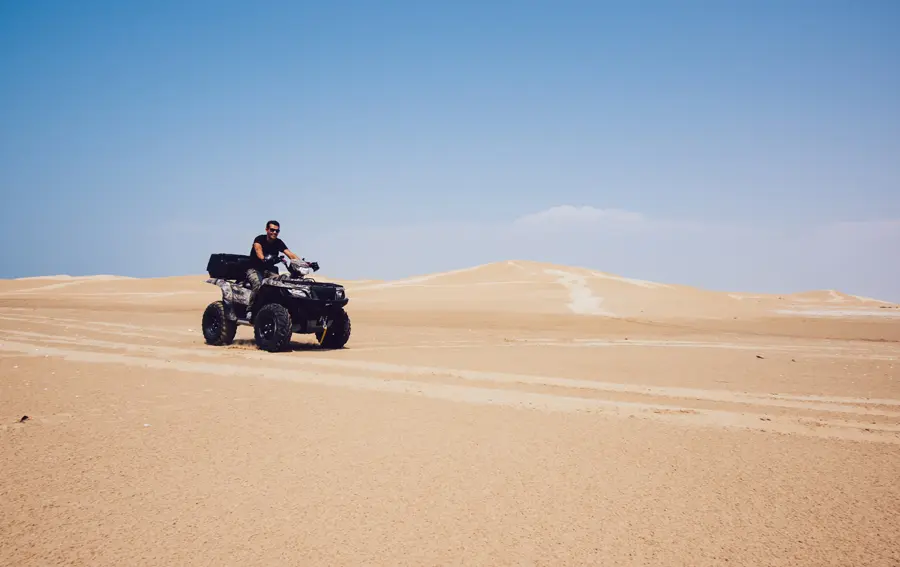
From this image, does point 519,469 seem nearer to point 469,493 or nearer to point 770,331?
point 469,493

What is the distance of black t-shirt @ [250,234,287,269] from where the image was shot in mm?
12555

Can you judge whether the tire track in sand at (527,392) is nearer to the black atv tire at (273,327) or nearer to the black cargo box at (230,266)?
the black atv tire at (273,327)

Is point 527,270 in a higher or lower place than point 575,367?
higher

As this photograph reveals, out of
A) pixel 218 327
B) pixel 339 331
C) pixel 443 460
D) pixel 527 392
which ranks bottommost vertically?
pixel 443 460

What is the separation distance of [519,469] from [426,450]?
836mm

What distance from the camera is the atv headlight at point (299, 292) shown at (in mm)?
11778

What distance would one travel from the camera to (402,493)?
3742 mm

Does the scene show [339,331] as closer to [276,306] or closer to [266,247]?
[276,306]

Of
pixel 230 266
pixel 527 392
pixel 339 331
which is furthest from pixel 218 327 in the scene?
pixel 527 392

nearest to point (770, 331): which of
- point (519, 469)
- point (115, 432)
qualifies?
point (519, 469)

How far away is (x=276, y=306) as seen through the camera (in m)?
11.8

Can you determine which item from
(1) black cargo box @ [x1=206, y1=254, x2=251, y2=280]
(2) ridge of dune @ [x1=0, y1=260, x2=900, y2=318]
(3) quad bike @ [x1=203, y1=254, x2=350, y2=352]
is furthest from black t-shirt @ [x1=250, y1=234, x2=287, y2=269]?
(2) ridge of dune @ [x1=0, y1=260, x2=900, y2=318]

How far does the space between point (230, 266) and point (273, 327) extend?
8.15 ft

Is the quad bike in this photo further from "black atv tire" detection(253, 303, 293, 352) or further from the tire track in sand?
the tire track in sand
